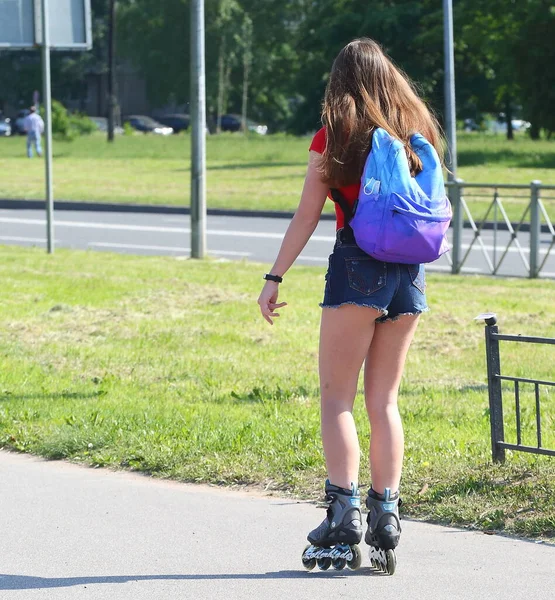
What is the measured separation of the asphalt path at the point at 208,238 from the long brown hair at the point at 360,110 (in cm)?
994

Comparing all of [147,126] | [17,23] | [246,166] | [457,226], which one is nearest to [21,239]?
[17,23]

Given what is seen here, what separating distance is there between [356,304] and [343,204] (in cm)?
34

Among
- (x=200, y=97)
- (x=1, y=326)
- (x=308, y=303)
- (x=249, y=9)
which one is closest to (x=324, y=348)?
(x=1, y=326)

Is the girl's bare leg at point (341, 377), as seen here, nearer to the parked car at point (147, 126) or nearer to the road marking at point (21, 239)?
the road marking at point (21, 239)

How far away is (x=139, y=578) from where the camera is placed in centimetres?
391

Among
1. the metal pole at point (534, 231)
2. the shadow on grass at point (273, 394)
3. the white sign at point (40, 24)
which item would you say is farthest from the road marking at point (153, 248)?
the shadow on grass at point (273, 394)

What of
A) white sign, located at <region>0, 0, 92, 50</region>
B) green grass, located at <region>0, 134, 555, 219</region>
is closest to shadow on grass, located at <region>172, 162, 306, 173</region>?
green grass, located at <region>0, 134, 555, 219</region>

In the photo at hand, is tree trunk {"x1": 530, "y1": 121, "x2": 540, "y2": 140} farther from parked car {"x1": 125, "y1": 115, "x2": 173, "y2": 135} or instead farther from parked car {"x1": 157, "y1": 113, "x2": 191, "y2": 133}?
parked car {"x1": 157, "y1": 113, "x2": 191, "y2": 133}

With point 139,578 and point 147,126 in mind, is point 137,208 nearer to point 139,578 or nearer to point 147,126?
point 139,578

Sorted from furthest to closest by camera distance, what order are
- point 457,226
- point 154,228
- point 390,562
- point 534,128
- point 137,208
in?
point 534,128 < point 137,208 < point 154,228 < point 457,226 < point 390,562

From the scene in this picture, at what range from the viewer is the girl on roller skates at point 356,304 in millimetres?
3721

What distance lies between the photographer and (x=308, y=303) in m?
10.2

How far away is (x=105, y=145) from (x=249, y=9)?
3665cm

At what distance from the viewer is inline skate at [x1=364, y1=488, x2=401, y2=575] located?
152 inches
